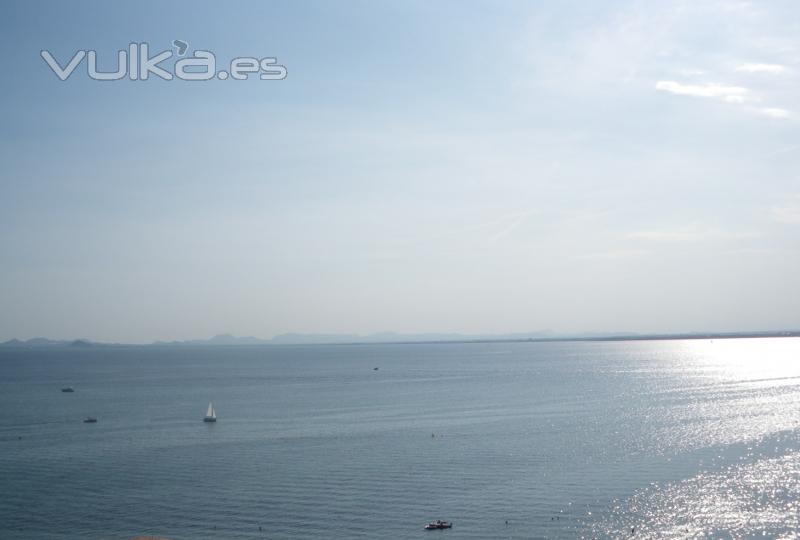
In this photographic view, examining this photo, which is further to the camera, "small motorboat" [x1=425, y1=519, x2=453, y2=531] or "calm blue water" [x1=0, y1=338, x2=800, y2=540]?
"calm blue water" [x1=0, y1=338, x2=800, y2=540]

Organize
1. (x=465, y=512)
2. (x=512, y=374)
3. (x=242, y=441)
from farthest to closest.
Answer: (x=512, y=374) → (x=242, y=441) → (x=465, y=512)

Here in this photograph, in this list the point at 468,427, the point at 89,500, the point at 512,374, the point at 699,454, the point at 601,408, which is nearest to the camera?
the point at 89,500

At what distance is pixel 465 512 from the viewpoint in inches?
2045

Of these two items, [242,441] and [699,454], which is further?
[242,441]

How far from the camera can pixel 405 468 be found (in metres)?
66.2

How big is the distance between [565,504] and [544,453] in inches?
783

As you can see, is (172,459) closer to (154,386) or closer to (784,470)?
(784,470)

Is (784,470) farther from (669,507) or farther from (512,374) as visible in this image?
(512,374)

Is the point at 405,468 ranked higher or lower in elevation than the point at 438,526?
higher

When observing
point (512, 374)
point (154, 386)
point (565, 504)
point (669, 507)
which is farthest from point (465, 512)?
point (512, 374)

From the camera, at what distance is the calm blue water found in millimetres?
49938

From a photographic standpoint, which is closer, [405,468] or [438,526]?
[438,526]

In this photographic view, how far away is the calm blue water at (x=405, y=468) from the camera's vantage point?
49938 millimetres

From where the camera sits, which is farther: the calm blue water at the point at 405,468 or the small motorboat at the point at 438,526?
the calm blue water at the point at 405,468
